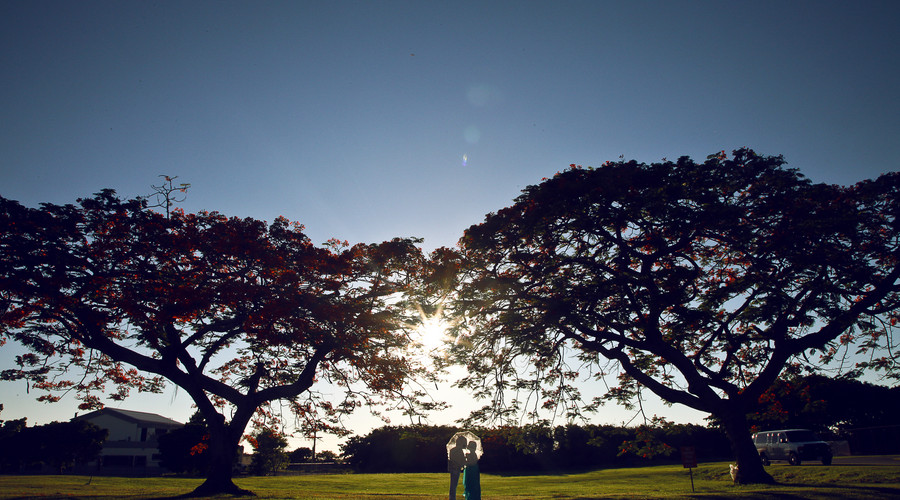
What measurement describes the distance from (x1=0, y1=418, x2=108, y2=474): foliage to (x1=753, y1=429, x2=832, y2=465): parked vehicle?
183 ft

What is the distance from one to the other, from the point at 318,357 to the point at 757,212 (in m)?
16.7

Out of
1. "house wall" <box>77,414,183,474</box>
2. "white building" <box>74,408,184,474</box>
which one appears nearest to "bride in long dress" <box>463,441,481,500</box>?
"white building" <box>74,408,184,474</box>

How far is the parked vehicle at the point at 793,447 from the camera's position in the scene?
26281 mm

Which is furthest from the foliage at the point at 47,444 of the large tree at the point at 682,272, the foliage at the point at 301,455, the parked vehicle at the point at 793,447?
the parked vehicle at the point at 793,447

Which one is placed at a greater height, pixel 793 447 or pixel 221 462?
pixel 221 462

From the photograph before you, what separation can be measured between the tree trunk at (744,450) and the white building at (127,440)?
186 feet

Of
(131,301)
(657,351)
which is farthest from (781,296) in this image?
(131,301)

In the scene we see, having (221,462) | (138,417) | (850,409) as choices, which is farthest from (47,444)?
(850,409)

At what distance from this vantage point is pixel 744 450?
17.8 metres

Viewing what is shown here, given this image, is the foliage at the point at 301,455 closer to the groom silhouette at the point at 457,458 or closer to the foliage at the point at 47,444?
the foliage at the point at 47,444

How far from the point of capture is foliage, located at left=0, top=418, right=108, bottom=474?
4475cm

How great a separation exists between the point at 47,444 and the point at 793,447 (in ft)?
194

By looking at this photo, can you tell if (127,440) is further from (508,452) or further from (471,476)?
(471,476)

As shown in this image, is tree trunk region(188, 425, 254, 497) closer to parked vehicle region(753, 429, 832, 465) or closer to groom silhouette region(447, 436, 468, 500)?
groom silhouette region(447, 436, 468, 500)
